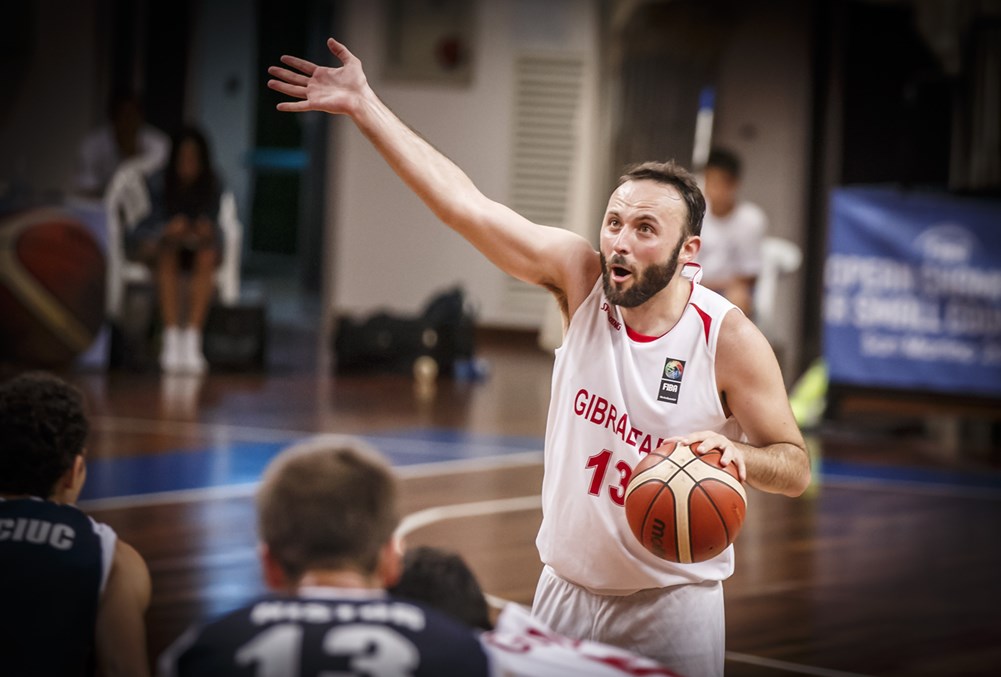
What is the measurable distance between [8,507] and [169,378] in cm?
871

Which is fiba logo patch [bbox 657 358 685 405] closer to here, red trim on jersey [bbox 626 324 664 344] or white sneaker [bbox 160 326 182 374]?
red trim on jersey [bbox 626 324 664 344]

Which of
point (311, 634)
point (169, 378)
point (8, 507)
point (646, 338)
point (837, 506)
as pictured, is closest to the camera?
point (311, 634)

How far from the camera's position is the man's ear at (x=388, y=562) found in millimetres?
2082

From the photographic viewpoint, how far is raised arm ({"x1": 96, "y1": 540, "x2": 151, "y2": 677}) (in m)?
2.69

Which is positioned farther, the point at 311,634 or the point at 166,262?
the point at 166,262

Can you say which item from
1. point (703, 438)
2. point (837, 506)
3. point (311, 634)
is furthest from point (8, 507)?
point (837, 506)

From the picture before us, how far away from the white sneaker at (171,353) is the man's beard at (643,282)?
8782 millimetres

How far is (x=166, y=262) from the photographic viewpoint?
1137cm

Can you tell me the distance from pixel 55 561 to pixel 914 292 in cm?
789

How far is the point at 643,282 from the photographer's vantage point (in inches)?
124

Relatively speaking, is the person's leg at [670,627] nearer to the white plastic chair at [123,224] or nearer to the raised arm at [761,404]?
the raised arm at [761,404]

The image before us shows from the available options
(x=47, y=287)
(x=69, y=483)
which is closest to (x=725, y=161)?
(x=47, y=287)

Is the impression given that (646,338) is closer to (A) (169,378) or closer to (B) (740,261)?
(B) (740,261)

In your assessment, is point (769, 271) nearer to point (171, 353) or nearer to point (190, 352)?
point (190, 352)
